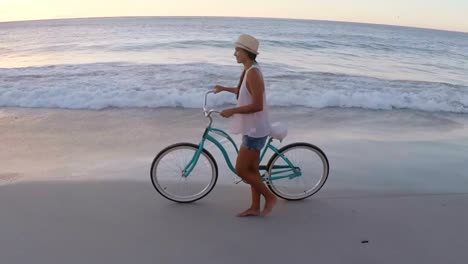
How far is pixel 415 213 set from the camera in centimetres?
426

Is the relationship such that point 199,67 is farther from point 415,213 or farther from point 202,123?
point 415,213

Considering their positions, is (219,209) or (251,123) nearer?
(251,123)

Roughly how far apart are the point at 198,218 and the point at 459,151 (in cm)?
441

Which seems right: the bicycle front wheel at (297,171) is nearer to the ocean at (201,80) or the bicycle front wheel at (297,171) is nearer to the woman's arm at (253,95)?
the woman's arm at (253,95)

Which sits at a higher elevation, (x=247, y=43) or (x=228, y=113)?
(x=247, y=43)

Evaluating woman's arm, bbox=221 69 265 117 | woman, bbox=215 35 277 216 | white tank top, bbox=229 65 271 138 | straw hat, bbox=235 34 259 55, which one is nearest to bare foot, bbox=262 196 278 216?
woman, bbox=215 35 277 216

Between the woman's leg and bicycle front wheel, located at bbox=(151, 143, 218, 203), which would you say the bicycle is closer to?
bicycle front wheel, located at bbox=(151, 143, 218, 203)

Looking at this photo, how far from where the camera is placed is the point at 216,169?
4328 mm

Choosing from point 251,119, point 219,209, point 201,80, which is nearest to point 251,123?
point 251,119

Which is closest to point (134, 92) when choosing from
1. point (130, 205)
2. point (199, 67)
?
point (199, 67)

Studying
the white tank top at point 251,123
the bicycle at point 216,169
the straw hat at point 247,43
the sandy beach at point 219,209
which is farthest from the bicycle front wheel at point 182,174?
the straw hat at point 247,43

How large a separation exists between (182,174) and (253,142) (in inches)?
34.0

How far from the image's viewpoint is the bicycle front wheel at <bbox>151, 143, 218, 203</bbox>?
166 inches

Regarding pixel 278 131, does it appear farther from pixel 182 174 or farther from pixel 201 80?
pixel 201 80
